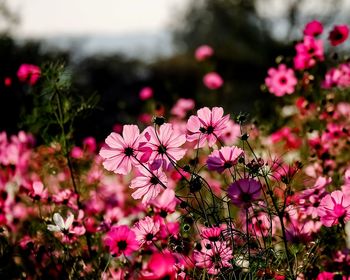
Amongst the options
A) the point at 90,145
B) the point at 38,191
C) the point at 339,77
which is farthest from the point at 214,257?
the point at 339,77

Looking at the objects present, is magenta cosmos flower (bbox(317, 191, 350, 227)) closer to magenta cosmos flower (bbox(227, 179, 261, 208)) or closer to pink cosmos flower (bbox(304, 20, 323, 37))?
magenta cosmos flower (bbox(227, 179, 261, 208))

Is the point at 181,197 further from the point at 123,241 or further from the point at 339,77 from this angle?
the point at 339,77

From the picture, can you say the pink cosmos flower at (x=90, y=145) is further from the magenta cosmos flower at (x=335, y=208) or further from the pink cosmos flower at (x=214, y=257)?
the magenta cosmos flower at (x=335, y=208)

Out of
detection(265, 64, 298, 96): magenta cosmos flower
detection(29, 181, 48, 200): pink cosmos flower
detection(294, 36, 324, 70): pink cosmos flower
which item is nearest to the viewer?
detection(29, 181, 48, 200): pink cosmos flower

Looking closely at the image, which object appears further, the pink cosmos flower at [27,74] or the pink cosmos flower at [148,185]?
the pink cosmos flower at [27,74]

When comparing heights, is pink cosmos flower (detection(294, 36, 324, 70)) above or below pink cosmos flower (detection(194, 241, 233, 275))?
above

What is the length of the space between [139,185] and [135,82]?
32.7 feet

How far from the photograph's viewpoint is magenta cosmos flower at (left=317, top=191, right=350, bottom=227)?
5.33ft

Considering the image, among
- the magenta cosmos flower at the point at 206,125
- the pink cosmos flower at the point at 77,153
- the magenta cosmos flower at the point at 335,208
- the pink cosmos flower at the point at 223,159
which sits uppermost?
the pink cosmos flower at the point at 77,153

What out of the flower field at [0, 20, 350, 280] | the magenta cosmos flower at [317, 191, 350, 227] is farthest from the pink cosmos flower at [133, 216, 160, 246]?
the magenta cosmos flower at [317, 191, 350, 227]

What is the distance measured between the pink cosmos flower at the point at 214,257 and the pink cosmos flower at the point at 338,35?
1649 mm

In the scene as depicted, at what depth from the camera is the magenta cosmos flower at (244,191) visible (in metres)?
1.48

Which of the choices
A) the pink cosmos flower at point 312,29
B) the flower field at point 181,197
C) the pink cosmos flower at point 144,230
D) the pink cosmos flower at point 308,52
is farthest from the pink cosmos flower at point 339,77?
the pink cosmos flower at point 144,230

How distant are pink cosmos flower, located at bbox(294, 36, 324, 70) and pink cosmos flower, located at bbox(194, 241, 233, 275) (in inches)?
56.5
